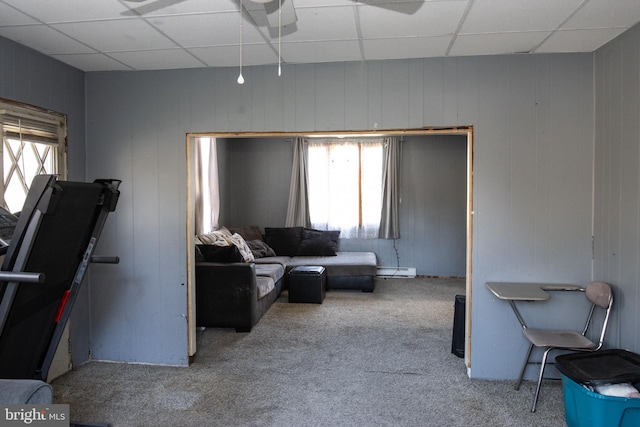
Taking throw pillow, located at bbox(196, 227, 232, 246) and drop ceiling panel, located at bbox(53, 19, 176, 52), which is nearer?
drop ceiling panel, located at bbox(53, 19, 176, 52)

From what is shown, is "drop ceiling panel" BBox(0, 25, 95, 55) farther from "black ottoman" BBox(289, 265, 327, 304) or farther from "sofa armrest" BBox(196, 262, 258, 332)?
"black ottoman" BBox(289, 265, 327, 304)

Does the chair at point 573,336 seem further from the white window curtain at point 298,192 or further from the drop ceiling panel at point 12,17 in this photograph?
the white window curtain at point 298,192

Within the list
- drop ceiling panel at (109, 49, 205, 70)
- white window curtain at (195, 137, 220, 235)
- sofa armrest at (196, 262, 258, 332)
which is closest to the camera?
drop ceiling panel at (109, 49, 205, 70)

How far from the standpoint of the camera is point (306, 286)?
564 cm

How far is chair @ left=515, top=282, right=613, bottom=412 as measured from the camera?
2.79 meters

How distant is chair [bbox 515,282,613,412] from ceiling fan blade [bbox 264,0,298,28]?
2.45 m

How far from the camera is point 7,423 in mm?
1596

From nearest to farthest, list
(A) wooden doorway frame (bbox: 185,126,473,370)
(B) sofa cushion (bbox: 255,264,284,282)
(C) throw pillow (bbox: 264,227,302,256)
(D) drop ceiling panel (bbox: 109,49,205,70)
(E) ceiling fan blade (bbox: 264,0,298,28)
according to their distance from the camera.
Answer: (E) ceiling fan blade (bbox: 264,0,298,28), (D) drop ceiling panel (bbox: 109,49,205,70), (A) wooden doorway frame (bbox: 185,126,473,370), (B) sofa cushion (bbox: 255,264,284,282), (C) throw pillow (bbox: 264,227,302,256)

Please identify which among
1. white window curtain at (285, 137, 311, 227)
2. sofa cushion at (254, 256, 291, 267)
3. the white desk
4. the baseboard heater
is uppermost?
white window curtain at (285, 137, 311, 227)

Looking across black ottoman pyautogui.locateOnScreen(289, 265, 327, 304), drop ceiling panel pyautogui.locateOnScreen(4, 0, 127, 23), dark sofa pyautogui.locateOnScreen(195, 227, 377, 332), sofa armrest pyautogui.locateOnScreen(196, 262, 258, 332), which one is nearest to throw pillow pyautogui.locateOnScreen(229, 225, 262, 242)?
dark sofa pyautogui.locateOnScreen(195, 227, 377, 332)

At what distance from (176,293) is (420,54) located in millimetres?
2677

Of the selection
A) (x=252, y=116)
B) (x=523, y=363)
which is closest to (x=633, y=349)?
(x=523, y=363)

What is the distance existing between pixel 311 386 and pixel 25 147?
268 cm

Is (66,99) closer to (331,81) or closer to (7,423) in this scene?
(331,81)
